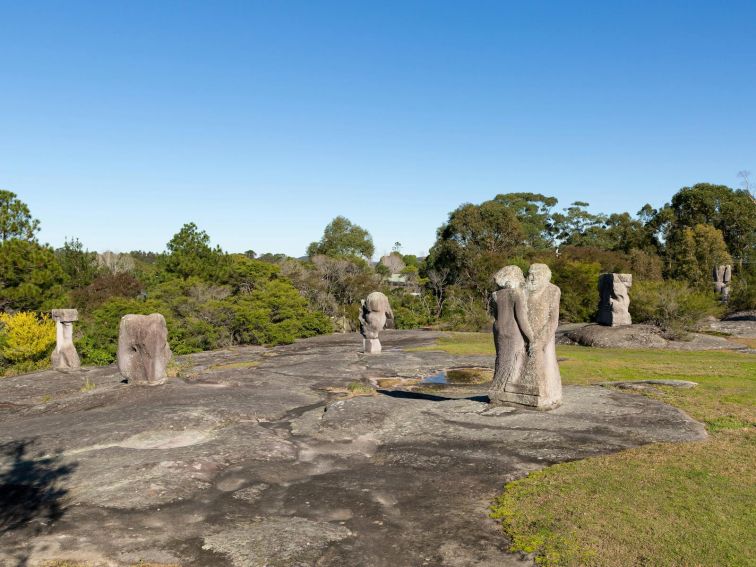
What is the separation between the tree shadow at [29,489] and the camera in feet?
28.0

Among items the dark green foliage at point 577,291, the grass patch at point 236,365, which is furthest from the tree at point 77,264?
the dark green foliage at point 577,291

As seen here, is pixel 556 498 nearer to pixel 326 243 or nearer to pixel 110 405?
pixel 110 405

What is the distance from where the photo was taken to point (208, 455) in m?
11.7

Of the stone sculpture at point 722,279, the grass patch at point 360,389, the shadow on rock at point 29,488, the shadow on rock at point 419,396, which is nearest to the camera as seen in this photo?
the shadow on rock at point 29,488

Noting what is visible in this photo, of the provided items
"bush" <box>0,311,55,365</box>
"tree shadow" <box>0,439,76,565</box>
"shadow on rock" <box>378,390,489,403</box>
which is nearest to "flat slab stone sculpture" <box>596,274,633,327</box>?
"shadow on rock" <box>378,390,489,403</box>

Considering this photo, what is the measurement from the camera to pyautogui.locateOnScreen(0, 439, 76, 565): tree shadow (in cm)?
854

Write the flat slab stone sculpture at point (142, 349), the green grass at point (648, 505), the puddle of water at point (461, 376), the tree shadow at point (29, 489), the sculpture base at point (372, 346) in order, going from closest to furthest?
the green grass at point (648, 505)
the tree shadow at point (29, 489)
the flat slab stone sculpture at point (142, 349)
the puddle of water at point (461, 376)
the sculpture base at point (372, 346)

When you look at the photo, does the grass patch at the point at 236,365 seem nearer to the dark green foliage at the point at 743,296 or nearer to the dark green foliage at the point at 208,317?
the dark green foliage at the point at 208,317

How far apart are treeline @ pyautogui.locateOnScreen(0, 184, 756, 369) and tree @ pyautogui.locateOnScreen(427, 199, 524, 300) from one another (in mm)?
144

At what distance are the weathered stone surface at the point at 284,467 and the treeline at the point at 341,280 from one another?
753 inches

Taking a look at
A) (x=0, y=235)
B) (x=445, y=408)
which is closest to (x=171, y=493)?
(x=445, y=408)

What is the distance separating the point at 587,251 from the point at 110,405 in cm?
5172

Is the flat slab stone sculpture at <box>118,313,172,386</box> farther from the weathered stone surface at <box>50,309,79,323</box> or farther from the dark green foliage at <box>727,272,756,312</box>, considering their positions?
the dark green foliage at <box>727,272,756,312</box>

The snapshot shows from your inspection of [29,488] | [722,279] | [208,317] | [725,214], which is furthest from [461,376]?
[725,214]
